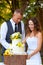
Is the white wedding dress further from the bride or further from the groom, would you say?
the groom

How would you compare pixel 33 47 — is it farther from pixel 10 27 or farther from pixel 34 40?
pixel 10 27

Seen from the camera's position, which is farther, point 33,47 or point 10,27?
point 10,27

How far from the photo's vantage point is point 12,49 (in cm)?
397

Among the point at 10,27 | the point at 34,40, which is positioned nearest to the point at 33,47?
the point at 34,40

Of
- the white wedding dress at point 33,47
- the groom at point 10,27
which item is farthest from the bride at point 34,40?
the groom at point 10,27

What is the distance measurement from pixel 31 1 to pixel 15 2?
5.06 ft

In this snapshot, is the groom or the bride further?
the groom

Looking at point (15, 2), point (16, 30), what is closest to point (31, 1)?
point (15, 2)

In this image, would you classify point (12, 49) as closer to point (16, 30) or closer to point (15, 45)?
point (15, 45)

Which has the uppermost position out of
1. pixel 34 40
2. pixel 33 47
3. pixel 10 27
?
pixel 10 27

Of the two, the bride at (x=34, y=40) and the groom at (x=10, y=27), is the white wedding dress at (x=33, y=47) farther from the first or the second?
the groom at (x=10, y=27)

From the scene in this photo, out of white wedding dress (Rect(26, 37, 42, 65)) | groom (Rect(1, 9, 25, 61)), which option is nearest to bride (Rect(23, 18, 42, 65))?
white wedding dress (Rect(26, 37, 42, 65))

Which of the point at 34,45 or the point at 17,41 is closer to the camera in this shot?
the point at 17,41

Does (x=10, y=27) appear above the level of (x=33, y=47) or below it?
above
